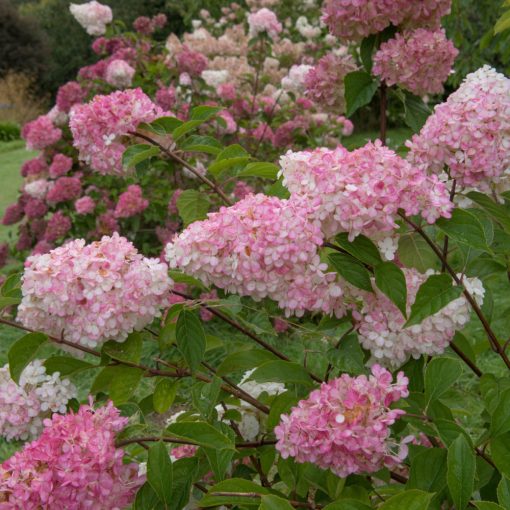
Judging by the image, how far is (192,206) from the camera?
159 cm

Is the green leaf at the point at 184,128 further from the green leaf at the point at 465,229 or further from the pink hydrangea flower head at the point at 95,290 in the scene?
the green leaf at the point at 465,229

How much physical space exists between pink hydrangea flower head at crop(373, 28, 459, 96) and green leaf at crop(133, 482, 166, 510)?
3.34 feet

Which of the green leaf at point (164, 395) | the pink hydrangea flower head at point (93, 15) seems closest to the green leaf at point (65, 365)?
the green leaf at point (164, 395)

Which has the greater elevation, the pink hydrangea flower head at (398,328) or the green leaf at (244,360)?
the pink hydrangea flower head at (398,328)

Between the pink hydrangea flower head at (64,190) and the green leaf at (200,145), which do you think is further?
the pink hydrangea flower head at (64,190)

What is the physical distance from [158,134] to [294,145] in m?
3.31

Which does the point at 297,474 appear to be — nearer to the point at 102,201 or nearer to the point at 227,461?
the point at 227,461

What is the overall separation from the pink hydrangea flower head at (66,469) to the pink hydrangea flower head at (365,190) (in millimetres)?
437

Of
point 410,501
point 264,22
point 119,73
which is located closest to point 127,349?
point 410,501

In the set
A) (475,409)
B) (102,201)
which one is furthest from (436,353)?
(102,201)

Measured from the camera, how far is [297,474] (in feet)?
3.94

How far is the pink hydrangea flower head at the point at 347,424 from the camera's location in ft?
3.21

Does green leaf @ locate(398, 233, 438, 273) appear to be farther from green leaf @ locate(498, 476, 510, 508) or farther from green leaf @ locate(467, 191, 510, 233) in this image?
green leaf @ locate(498, 476, 510, 508)

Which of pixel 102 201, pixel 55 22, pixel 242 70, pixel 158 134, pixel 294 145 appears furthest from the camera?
pixel 55 22
